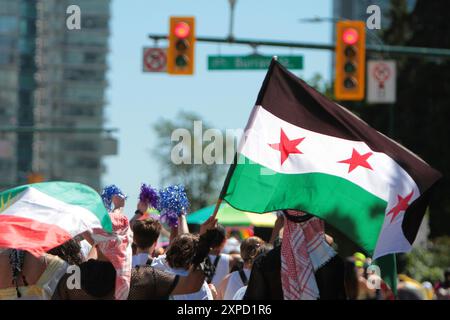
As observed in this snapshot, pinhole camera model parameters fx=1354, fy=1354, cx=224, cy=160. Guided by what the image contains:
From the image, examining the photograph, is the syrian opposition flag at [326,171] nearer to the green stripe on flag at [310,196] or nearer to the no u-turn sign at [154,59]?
the green stripe on flag at [310,196]

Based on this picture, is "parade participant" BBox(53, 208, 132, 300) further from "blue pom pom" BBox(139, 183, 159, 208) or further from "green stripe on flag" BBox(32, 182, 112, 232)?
"blue pom pom" BBox(139, 183, 159, 208)

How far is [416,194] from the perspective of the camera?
8461 millimetres

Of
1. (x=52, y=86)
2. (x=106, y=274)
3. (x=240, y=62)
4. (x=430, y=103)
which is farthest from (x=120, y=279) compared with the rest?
(x=52, y=86)

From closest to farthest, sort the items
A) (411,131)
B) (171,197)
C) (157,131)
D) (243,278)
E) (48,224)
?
(48,224) → (171,197) → (243,278) → (411,131) → (157,131)

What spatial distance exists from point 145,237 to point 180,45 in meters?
12.6

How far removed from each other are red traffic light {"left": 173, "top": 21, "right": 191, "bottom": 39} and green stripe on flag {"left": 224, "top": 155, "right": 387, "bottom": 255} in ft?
44.5

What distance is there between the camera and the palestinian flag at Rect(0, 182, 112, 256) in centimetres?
755

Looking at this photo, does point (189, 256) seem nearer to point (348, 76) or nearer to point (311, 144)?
point (311, 144)

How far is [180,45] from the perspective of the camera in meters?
21.8

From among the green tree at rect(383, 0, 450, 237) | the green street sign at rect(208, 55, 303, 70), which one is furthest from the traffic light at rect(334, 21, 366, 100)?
the green tree at rect(383, 0, 450, 237)

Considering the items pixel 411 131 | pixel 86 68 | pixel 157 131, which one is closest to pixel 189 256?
pixel 411 131

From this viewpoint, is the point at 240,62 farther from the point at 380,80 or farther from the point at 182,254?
the point at 182,254

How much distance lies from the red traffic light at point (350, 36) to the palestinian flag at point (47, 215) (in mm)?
14379

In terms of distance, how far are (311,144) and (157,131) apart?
321 ft
